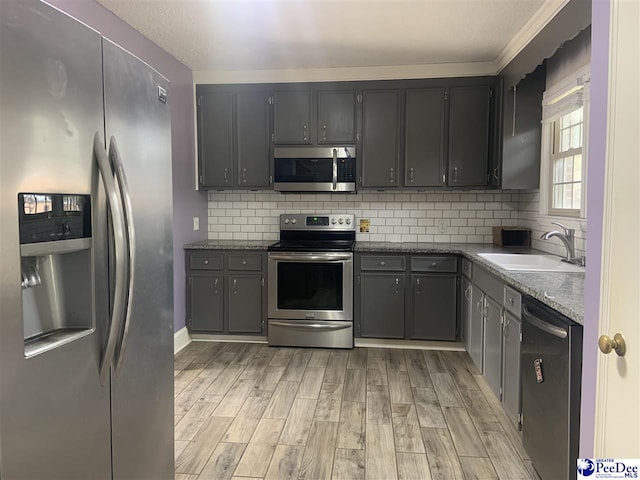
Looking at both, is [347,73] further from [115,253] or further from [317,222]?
[115,253]

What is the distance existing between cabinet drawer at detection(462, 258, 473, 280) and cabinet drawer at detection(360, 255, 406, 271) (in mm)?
501

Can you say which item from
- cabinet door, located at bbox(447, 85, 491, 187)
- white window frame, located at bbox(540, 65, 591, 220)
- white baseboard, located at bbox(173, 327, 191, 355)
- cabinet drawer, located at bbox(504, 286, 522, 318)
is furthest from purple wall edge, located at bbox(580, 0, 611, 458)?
white baseboard, located at bbox(173, 327, 191, 355)

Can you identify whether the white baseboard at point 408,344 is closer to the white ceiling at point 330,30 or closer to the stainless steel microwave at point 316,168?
the stainless steel microwave at point 316,168

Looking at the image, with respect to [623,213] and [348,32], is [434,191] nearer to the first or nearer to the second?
[348,32]

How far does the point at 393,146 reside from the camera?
401 cm

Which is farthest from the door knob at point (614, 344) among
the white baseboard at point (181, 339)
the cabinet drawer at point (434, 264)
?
the white baseboard at point (181, 339)

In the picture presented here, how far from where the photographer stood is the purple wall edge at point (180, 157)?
344 centimetres

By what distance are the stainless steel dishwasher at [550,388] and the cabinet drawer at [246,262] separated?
7.94ft

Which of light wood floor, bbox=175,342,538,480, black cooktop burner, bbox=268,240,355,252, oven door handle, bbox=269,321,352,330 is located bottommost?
light wood floor, bbox=175,342,538,480

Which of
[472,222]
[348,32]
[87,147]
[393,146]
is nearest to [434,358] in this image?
[472,222]

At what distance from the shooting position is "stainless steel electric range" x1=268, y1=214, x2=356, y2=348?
12.6 ft

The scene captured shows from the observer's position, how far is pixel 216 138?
13.8 ft

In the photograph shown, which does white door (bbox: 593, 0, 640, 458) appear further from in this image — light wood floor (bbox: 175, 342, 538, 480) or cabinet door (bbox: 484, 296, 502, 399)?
cabinet door (bbox: 484, 296, 502, 399)

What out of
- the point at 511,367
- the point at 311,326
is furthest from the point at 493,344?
the point at 311,326
